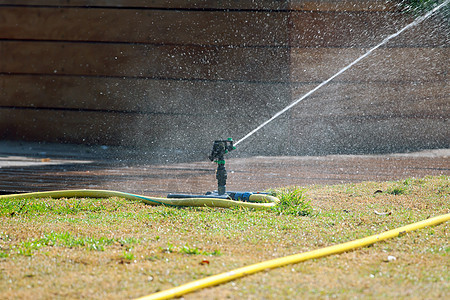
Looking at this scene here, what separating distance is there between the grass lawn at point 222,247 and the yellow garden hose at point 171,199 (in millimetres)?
45

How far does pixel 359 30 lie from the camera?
5.32m

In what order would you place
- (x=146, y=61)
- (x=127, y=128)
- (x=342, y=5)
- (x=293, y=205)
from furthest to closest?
(x=127, y=128)
(x=146, y=61)
(x=342, y=5)
(x=293, y=205)

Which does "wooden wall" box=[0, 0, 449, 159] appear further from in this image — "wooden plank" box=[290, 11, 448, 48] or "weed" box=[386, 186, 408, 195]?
"weed" box=[386, 186, 408, 195]

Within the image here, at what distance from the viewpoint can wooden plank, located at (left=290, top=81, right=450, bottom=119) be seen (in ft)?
17.5

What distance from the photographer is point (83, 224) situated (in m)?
2.46

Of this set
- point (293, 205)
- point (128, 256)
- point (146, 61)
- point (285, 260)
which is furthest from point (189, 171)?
point (285, 260)

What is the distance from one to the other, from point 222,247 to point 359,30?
3.91m

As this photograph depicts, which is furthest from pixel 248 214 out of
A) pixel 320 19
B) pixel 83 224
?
pixel 320 19

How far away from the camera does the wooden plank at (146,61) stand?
213 inches

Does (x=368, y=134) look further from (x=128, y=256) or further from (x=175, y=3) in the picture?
(x=128, y=256)

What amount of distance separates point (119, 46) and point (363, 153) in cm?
278

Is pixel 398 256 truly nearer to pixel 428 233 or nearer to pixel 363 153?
pixel 428 233

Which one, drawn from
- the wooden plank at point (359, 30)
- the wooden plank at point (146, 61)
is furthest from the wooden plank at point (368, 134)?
the wooden plank at point (359, 30)

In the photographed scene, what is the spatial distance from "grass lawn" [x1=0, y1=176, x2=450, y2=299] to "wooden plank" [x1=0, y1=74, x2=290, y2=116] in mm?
2443
